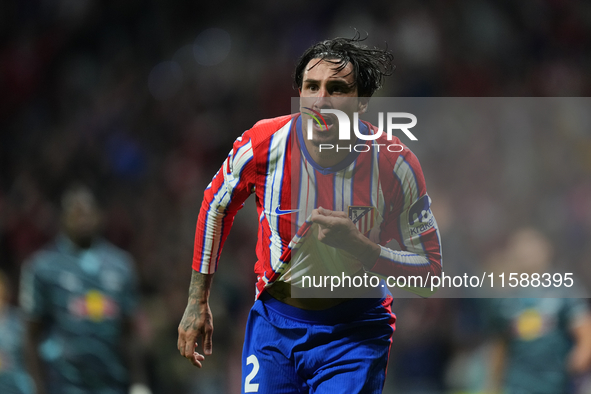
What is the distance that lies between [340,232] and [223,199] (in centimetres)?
63

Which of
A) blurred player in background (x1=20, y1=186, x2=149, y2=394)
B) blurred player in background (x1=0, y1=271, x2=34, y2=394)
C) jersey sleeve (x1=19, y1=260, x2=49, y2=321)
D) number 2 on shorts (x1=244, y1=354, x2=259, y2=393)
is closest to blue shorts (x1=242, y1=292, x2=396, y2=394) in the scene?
number 2 on shorts (x1=244, y1=354, x2=259, y2=393)

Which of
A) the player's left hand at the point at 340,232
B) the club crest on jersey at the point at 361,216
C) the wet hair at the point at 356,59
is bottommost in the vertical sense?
the player's left hand at the point at 340,232

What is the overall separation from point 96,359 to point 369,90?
3363mm

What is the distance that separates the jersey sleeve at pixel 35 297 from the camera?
16.8 ft

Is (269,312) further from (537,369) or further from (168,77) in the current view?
(168,77)

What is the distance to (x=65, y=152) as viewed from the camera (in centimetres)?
879

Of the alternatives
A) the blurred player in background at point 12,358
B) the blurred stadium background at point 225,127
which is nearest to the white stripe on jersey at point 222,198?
the blurred player in background at point 12,358

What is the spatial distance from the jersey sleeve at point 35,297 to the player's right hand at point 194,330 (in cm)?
268

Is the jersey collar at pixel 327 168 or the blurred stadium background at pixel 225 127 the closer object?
the jersey collar at pixel 327 168

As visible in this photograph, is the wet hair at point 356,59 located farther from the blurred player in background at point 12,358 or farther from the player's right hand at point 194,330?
the blurred player in background at point 12,358

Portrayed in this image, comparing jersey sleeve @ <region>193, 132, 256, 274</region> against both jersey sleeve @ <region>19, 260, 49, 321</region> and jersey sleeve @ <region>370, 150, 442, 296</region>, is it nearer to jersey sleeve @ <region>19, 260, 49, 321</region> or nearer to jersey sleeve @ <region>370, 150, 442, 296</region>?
jersey sleeve @ <region>370, 150, 442, 296</region>

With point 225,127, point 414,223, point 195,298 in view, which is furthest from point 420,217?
point 225,127

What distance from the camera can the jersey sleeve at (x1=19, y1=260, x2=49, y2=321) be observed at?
16.8 ft

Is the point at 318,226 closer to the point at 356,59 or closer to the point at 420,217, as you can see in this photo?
the point at 420,217
